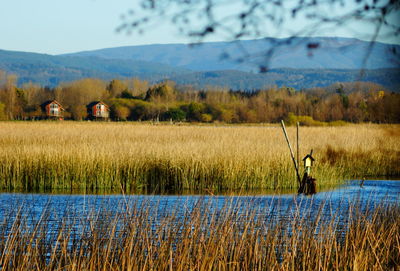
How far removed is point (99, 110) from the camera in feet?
172

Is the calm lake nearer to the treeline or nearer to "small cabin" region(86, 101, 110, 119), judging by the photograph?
the treeline

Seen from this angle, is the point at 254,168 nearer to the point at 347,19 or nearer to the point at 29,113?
the point at 347,19

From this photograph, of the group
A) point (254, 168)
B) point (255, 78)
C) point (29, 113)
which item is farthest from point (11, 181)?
point (255, 78)

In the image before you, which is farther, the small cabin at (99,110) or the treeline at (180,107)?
the small cabin at (99,110)

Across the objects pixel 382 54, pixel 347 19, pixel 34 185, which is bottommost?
pixel 34 185

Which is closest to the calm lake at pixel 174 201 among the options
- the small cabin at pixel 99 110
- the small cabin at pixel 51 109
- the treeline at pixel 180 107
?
the treeline at pixel 180 107

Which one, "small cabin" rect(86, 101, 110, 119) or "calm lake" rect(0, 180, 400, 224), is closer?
"calm lake" rect(0, 180, 400, 224)

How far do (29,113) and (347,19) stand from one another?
54.2 metres

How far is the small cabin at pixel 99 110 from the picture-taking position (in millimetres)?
52500

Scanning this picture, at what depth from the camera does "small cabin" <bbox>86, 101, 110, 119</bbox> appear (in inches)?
2067

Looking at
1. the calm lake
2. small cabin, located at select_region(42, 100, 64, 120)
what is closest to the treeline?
small cabin, located at select_region(42, 100, 64, 120)

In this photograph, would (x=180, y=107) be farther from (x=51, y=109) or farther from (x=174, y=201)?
(x=174, y=201)

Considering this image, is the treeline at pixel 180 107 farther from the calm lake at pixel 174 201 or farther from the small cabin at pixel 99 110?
the calm lake at pixel 174 201

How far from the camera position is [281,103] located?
162ft
